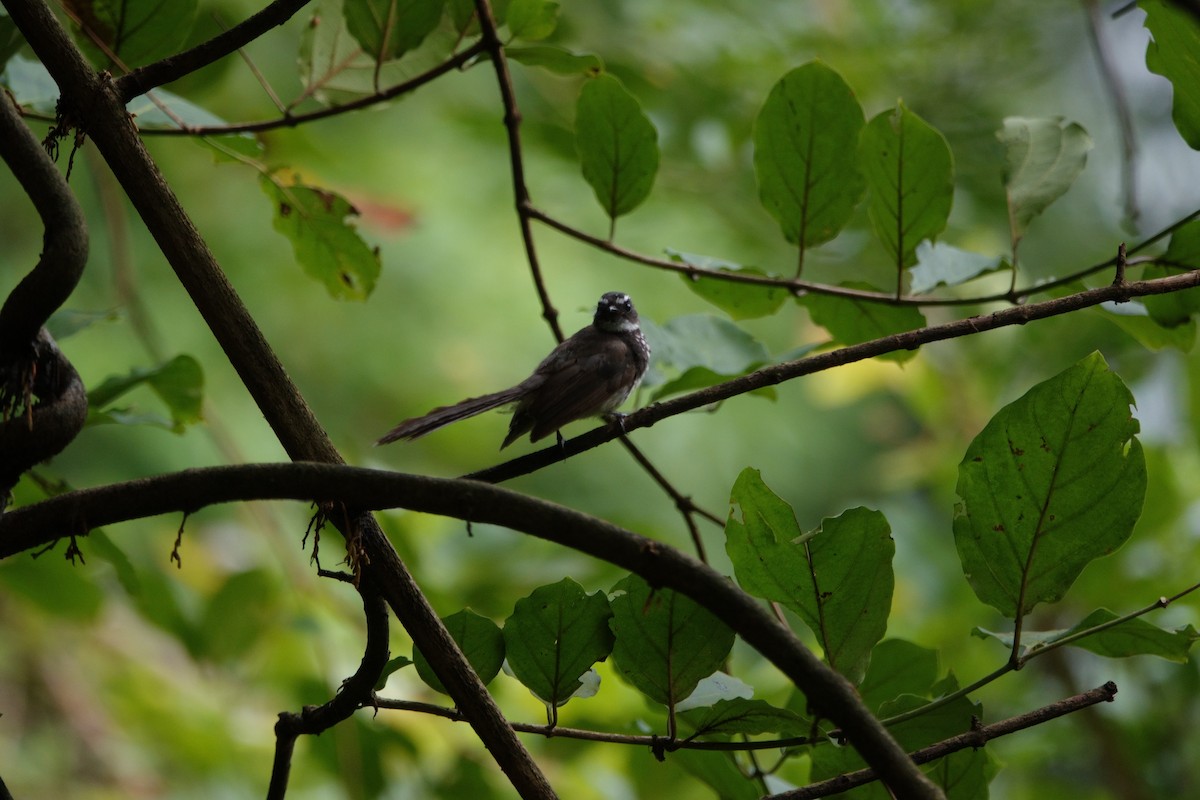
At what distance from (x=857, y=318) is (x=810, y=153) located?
0.79 feet

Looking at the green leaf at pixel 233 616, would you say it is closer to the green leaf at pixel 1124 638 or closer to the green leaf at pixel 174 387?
the green leaf at pixel 174 387

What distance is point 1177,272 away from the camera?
1.26m

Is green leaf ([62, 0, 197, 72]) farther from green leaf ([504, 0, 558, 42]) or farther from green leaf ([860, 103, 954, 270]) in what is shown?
green leaf ([860, 103, 954, 270])

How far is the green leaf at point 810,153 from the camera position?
1.33 meters

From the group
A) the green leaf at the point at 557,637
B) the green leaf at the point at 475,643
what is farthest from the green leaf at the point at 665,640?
the green leaf at the point at 475,643

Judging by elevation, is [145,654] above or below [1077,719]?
above

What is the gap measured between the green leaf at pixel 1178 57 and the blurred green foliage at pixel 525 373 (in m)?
0.02

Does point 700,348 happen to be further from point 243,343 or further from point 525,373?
point 525,373

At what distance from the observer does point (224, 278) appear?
100 cm

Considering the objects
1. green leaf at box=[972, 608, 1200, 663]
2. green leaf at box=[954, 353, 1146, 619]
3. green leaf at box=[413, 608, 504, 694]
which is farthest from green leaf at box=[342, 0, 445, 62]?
green leaf at box=[972, 608, 1200, 663]

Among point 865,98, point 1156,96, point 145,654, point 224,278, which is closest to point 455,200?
point 865,98

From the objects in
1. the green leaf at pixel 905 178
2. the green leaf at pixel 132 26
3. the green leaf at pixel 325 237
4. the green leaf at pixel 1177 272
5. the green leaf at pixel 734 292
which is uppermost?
the green leaf at pixel 132 26

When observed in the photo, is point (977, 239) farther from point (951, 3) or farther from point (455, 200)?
point (455, 200)

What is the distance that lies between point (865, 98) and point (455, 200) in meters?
1.67
